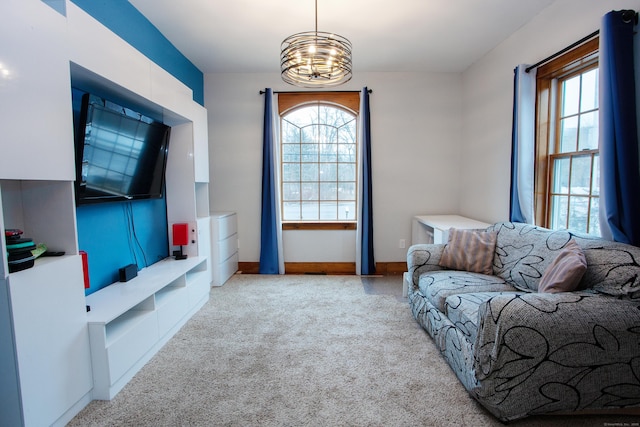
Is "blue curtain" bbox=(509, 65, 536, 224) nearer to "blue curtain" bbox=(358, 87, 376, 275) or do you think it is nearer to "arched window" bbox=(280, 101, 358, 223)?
"blue curtain" bbox=(358, 87, 376, 275)

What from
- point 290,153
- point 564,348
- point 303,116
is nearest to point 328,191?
point 290,153

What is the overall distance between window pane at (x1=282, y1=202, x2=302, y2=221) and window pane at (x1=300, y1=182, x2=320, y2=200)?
161 mm

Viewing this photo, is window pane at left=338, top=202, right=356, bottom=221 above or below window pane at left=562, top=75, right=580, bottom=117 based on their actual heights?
below

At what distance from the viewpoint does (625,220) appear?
1.87 metres

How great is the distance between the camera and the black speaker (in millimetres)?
2441

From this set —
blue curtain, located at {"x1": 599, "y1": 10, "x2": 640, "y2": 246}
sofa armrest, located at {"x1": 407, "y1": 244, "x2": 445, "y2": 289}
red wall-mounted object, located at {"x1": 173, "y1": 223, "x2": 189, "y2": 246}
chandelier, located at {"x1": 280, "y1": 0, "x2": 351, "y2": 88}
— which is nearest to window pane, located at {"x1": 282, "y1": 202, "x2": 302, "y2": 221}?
red wall-mounted object, located at {"x1": 173, "y1": 223, "x2": 189, "y2": 246}

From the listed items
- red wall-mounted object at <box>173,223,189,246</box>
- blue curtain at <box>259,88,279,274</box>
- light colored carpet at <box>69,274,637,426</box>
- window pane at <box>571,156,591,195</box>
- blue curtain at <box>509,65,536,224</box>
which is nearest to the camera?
light colored carpet at <box>69,274,637,426</box>

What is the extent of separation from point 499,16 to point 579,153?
1.36m

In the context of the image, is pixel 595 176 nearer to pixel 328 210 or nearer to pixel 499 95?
pixel 499 95

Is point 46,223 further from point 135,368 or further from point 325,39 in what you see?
point 325,39

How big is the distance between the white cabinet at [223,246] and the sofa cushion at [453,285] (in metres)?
2.25

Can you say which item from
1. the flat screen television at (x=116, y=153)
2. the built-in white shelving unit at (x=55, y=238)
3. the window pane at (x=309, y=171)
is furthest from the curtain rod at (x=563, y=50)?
the flat screen television at (x=116, y=153)

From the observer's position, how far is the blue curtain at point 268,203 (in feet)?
13.4

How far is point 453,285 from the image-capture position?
237cm
